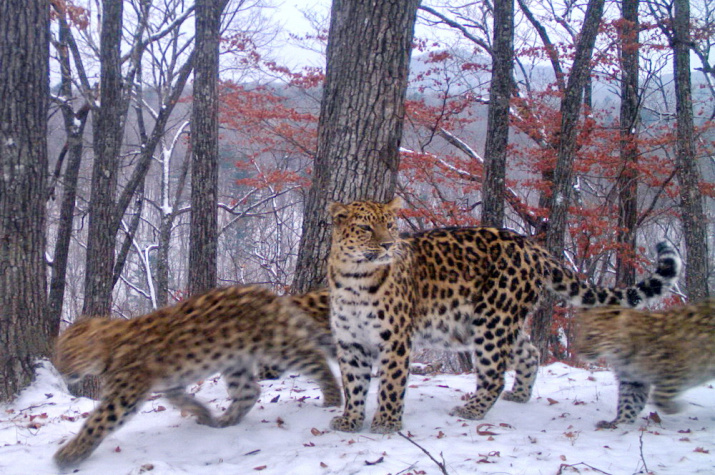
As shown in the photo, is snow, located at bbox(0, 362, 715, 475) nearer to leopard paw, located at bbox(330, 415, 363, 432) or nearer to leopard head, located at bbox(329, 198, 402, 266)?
leopard paw, located at bbox(330, 415, 363, 432)

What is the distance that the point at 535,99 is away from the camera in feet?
58.7

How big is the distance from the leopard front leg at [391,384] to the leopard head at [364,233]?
0.70 meters

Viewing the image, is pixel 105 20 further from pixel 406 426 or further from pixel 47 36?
pixel 406 426

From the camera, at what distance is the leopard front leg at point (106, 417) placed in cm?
442

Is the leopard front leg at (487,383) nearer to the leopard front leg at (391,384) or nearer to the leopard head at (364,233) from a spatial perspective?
the leopard front leg at (391,384)

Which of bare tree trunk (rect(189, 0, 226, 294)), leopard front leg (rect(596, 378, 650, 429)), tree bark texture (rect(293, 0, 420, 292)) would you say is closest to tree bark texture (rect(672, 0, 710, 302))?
tree bark texture (rect(293, 0, 420, 292))

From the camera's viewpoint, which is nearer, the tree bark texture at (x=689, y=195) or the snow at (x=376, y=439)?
the snow at (x=376, y=439)

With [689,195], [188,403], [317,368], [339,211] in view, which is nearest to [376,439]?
[317,368]

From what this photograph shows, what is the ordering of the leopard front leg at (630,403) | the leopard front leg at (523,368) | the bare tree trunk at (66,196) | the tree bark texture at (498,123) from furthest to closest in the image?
the bare tree trunk at (66,196), the tree bark texture at (498,123), the leopard front leg at (523,368), the leopard front leg at (630,403)

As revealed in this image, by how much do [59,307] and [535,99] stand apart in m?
13.4

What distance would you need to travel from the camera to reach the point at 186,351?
491cm

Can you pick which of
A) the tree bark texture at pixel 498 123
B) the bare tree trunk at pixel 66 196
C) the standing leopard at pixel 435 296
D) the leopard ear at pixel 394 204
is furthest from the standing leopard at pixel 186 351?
the bare tree trunk at pixel 66 196

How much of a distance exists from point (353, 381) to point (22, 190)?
4282 mm

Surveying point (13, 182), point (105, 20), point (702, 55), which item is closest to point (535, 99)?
point (702, 55)
